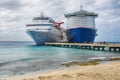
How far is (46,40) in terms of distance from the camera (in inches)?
3231

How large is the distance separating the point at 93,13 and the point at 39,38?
20342mm

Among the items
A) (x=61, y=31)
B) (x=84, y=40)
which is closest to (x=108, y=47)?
(x=84, y=40)

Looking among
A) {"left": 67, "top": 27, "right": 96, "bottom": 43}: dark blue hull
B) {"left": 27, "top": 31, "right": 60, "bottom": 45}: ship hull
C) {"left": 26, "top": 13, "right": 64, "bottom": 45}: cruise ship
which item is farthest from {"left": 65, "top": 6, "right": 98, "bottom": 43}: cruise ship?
{"left": 26, "top": 13, "right": 64, "bottom": 45}: cruise ship

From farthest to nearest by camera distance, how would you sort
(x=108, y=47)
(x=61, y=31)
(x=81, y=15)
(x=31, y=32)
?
(x=61, y=31) → (x=81, y=15) → (x=31, y=32) → (x=108, y=47)

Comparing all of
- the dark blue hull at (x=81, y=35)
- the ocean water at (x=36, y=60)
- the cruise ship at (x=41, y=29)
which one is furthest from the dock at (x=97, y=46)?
the ocean water at (x=36, y=60)

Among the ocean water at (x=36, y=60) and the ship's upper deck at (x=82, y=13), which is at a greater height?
the ship's upper deck at (x=82, y=13)

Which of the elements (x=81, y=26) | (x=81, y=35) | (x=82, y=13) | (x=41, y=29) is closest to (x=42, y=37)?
(x=41, y=29)

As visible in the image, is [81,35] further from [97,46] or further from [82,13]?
[97,46]

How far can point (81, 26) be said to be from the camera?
259 feet

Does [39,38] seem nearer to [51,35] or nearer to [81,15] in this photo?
[51,35]

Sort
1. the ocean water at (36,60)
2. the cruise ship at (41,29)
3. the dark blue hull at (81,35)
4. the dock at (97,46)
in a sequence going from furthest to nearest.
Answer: the dark blue hull at (81,35) < the cruise ship at (41,29) < the dock at (97,46) < the ocean water at (36,60)

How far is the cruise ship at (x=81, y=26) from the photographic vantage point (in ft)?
253

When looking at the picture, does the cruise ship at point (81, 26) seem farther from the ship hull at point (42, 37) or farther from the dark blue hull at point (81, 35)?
the ship hull at point (42, 37)

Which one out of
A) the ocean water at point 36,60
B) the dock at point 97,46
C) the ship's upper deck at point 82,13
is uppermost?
the ship's upper deck at point 82,13
